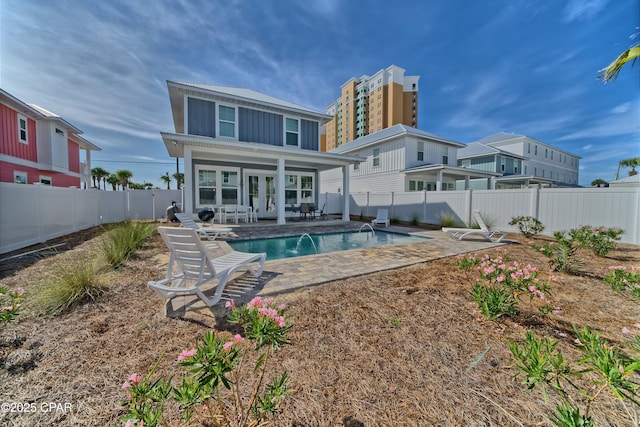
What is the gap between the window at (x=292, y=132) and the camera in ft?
45.1

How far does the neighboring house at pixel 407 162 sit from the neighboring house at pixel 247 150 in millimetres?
6796

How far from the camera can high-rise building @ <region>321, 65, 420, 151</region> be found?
5459 cm

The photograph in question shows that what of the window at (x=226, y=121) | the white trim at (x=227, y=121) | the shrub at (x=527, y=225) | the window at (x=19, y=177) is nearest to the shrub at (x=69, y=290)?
the white trim at (x=227, y=121)

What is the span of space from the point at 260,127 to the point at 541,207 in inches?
517

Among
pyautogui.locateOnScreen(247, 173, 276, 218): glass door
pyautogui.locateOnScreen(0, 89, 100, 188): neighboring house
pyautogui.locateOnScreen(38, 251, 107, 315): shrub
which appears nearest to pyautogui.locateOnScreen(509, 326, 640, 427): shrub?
pyautogui.locateOnScreen(38, 251, 107, 315): shrub

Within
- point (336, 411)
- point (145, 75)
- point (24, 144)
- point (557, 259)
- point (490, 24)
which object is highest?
point (490, 24)

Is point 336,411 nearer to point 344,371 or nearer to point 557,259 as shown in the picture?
point 344,371

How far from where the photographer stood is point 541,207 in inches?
365

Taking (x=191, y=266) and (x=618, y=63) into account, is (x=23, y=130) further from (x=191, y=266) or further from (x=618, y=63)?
(x=618, y=63)

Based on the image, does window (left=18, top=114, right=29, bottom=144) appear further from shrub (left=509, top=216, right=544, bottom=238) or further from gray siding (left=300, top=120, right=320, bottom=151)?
shrub (left=509, top=216, right=544, bottom=238)

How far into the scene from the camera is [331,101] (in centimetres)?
7175

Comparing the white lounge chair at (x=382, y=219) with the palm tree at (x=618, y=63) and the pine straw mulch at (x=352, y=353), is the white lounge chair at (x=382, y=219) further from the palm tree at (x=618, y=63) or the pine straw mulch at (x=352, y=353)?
Answer: the pine straw mulch at (x=352, y=353)

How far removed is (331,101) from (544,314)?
253ft

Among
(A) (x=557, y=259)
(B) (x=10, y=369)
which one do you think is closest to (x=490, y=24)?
(A) (x=557, y=259)
